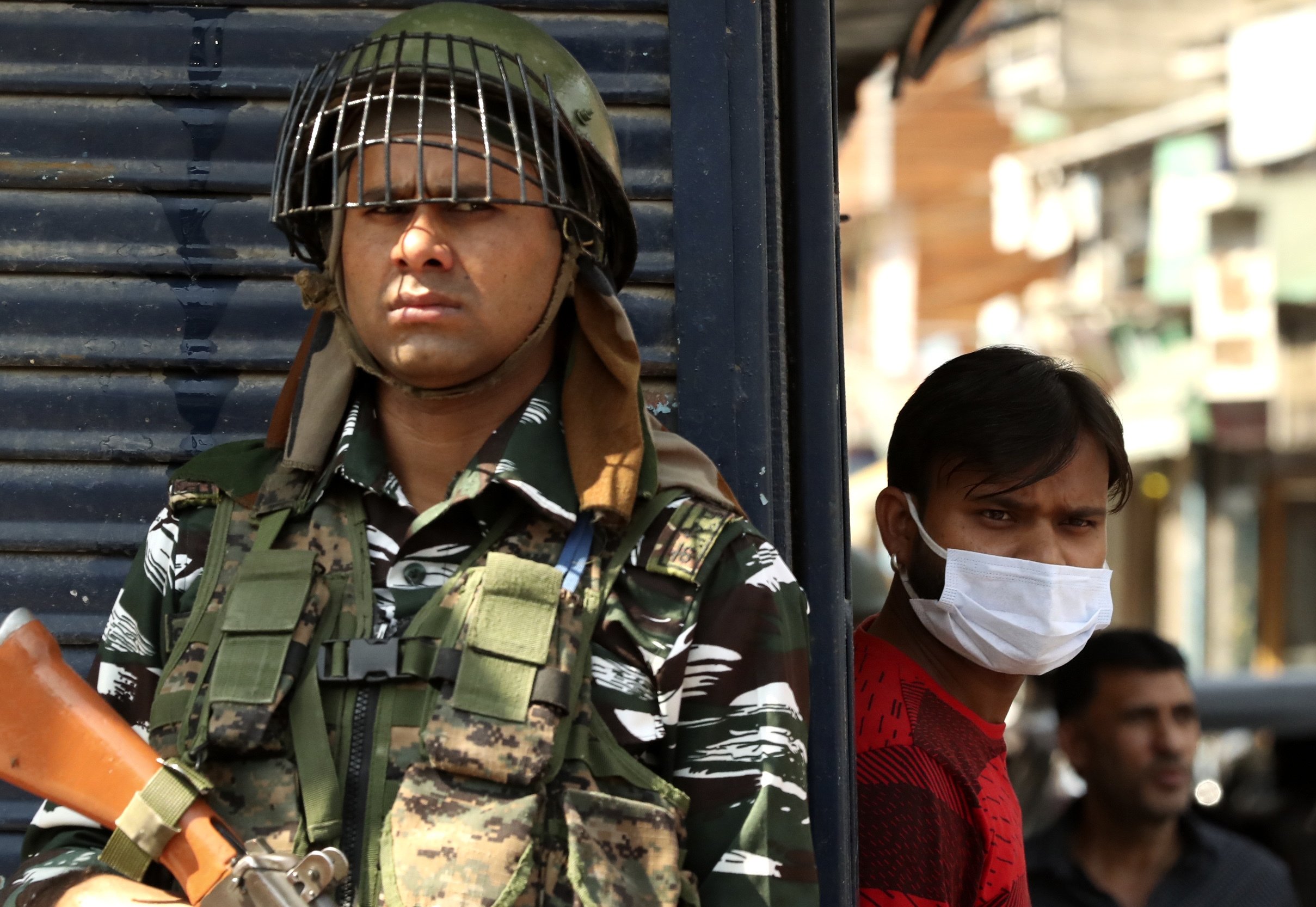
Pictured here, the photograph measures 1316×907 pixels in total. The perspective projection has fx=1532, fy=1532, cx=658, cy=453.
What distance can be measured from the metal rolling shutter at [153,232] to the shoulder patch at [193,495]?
0.62 meters

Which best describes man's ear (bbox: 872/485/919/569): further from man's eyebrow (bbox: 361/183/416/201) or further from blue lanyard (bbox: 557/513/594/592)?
man's eyebrow (bbox: 361/183/416/201)

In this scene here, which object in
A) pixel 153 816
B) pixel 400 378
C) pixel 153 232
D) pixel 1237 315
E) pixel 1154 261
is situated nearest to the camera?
pixel 153 816

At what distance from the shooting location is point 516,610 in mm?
1738

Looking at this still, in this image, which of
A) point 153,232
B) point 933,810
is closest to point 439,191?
point 153,232

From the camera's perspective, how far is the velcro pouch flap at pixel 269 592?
5.74 feet

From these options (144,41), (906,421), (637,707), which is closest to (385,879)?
(637,707)

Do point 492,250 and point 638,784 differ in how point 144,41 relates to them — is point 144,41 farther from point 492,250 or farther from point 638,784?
point 638,784

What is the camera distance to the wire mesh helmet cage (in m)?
1.80

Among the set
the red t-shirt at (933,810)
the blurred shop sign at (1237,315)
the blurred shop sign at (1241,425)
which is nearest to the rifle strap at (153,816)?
the red t-shirt at (933,810)

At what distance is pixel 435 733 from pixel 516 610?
16 centimetres

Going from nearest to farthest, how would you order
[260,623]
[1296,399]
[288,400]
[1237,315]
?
[260,623]
[288,400]
[1296,399]
[1237,315]

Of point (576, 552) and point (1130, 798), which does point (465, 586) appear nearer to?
point (576, 552)

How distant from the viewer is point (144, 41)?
2.54 m

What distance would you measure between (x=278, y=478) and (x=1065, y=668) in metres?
2.85
